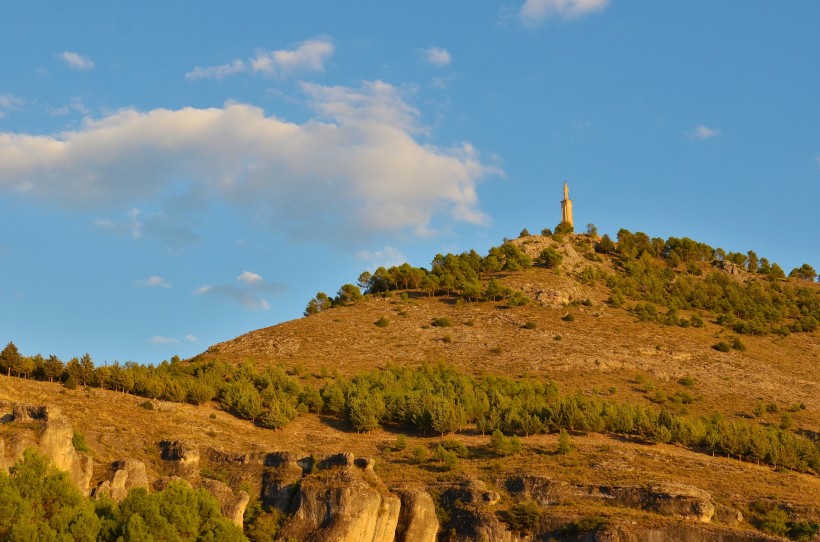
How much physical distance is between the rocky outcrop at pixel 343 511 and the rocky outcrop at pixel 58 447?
10314mm

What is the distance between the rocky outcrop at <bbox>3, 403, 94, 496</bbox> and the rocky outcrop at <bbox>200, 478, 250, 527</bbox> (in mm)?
5737

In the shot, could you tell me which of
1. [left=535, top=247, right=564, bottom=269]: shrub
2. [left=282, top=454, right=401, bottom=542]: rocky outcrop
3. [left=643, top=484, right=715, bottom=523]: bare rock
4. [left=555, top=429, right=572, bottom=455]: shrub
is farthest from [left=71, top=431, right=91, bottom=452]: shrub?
[left=535, top=247, right=564, bottom=269]: shrub

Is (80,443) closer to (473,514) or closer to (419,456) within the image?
(473,514)

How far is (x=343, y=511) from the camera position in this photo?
162 ft

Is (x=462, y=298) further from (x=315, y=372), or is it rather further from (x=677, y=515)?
(x=677, y=515)

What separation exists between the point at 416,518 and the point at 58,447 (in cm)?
1842

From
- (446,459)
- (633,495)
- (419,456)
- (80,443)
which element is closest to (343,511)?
(446,459)

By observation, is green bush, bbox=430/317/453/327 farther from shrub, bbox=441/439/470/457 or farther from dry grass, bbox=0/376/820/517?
shrub, bbox=441/439/470/457

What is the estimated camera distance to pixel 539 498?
56.2 metres

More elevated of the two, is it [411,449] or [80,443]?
[411,449]

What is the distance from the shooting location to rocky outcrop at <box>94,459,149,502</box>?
151ft

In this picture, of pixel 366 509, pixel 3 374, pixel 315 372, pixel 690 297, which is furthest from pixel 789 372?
pixel 3 374

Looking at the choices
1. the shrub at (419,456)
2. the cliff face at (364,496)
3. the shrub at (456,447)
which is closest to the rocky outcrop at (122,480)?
the cliff face at (364,496)

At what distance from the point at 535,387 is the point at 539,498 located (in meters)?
26.8
